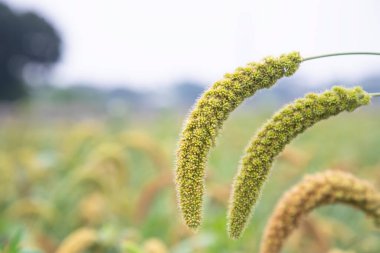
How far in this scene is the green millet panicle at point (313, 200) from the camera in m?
2.37

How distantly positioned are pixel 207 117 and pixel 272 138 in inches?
9.9

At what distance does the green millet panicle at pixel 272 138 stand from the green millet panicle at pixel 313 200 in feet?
1.72

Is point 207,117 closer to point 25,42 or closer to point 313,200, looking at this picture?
point 313,200

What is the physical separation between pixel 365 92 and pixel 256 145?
0.44 metres

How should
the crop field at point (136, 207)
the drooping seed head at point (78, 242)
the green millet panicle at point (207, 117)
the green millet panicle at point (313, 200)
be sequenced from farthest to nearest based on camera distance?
the crop field at point (136, 207) < the drooping seed head at point (78, 242) < the green millet panicle at point (313, 200) < the green millet panicle at point (207, 117)

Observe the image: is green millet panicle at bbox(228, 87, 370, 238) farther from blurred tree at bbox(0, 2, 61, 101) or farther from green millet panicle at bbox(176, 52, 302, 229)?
blurred tree at bbox(0, 2, 61, 101)

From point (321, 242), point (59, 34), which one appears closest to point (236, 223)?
point (321, 242)

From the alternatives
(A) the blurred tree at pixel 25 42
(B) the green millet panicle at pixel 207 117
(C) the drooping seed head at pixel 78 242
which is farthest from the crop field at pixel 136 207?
(A) the blurred tree at pixel 25 42

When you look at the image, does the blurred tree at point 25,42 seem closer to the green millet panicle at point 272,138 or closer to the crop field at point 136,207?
the crop field at point 136,207

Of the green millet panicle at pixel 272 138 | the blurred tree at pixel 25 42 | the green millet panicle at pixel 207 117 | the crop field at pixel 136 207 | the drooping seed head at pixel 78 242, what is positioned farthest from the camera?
the blurred tree at pixel 25 42

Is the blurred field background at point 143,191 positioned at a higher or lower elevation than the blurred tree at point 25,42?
lower

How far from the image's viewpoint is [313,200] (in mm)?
2426

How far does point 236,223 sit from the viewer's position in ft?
6.07

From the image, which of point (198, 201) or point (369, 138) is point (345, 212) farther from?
point (198, 201)
